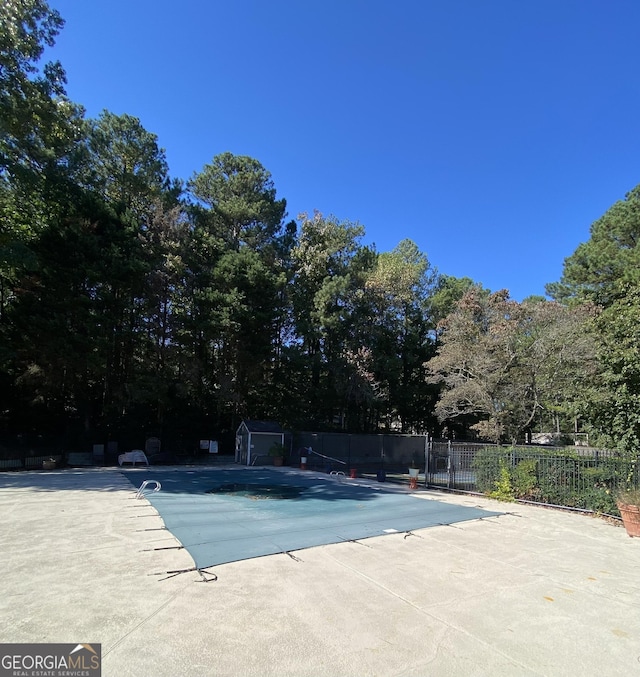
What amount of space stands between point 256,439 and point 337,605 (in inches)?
846

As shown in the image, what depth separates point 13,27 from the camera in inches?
752

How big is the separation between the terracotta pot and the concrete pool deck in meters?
1.08

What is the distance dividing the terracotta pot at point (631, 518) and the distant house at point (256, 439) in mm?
18986

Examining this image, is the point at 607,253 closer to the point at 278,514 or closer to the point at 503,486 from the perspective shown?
the point at 503,486

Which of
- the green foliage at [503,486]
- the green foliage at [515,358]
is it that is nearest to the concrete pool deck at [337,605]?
the green foliage at [503,486]

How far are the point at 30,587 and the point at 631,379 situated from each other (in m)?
14.1

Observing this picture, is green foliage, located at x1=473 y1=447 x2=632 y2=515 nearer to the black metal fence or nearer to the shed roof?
the black metal fence

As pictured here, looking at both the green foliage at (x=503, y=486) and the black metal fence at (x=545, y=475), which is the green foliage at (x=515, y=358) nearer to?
the black metal fence at (x=545, y=475)

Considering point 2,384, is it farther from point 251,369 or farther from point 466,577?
point 466,577

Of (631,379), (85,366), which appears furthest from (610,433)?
(85,366)

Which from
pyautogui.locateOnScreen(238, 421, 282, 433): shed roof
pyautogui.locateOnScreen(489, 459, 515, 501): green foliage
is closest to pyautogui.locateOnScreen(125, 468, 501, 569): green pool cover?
pyautogui.locateOnScreen(489, 459, 515, 501): green foliage

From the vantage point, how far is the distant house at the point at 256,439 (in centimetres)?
2542

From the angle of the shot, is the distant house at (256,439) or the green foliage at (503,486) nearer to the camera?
the green foliage at (503,486)

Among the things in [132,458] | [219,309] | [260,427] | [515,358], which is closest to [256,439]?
[260,427]
